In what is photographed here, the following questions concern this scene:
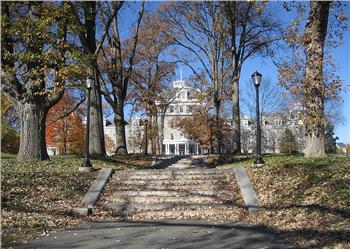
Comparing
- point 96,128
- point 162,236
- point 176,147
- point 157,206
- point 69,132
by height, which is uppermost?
point 69,132

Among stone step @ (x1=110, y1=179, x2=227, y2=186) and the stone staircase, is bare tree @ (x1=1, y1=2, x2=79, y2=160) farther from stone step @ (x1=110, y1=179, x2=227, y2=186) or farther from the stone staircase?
stone step @ (x1=110, y1=179, x2=227, y2=186)

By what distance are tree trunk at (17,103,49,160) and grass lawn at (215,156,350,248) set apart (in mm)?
8186

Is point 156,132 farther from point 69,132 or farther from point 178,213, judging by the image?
point 178,213

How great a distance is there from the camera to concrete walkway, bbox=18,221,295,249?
7.42m

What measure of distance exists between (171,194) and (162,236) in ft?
13.3

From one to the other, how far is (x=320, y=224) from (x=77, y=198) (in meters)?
6.31

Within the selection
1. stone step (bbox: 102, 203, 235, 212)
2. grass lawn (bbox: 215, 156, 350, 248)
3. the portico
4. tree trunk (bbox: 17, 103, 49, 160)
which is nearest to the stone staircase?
stone step (bbox: 102, 203, 235, 212)

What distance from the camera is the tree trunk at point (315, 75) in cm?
1468

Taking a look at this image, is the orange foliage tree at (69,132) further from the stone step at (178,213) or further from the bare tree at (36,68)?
the stone step at (178,213)

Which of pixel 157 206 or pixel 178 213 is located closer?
pixel 178 213

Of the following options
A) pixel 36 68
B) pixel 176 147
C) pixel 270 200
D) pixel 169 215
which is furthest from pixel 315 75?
pixel 176 147

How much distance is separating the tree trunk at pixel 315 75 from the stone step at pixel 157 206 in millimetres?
5443

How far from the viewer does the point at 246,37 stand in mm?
30047

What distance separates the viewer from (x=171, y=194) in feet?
40.0
